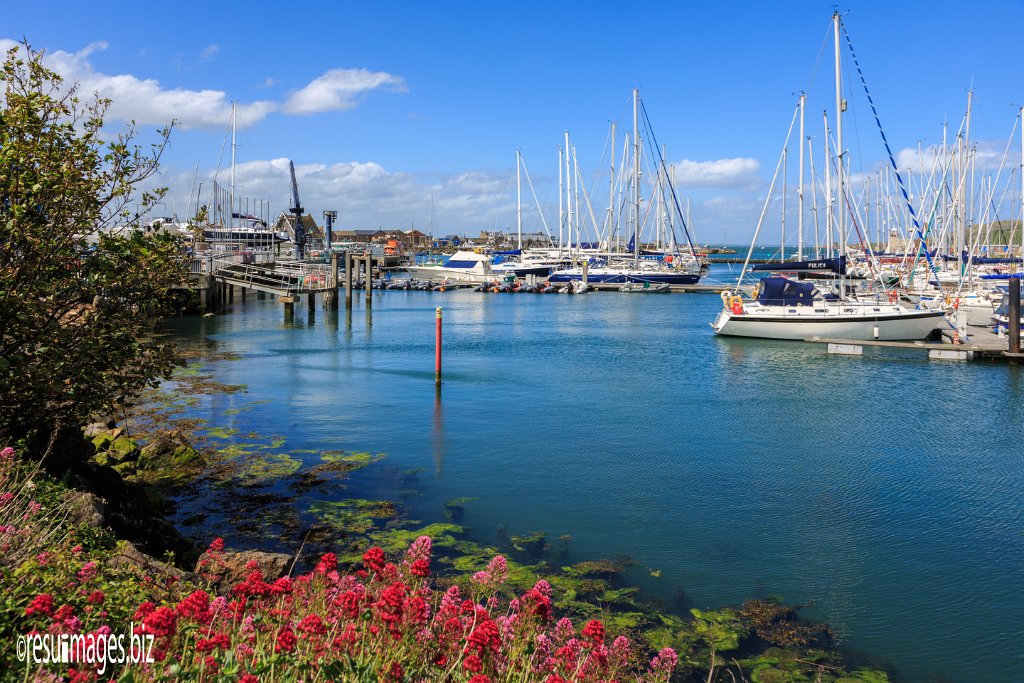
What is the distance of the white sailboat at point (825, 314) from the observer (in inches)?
1502

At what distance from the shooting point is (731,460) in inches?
725

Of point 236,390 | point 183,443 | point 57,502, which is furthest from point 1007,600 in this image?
point 236,390

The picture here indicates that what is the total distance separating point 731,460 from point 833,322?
23.5 m

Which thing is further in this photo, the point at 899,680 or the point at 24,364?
the point at 24,364

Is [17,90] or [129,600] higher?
[17,90]

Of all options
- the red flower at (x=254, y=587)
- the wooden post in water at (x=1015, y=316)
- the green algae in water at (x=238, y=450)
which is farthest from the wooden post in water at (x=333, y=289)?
the red flower at (x=254, y=587)

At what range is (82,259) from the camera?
11.8m

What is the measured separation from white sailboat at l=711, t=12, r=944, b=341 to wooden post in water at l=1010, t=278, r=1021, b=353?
5402 mm

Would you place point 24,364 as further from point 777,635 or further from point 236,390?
point 236,390

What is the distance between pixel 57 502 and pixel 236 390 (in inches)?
690

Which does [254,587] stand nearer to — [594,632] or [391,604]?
[391,604]

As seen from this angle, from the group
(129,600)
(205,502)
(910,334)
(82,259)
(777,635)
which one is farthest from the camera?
(910,334)

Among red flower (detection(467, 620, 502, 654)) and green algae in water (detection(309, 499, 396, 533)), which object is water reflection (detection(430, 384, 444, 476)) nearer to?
green algae in water (detection(309, 499, 396, 533))

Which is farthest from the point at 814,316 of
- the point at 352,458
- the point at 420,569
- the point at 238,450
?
the point at 420,569
